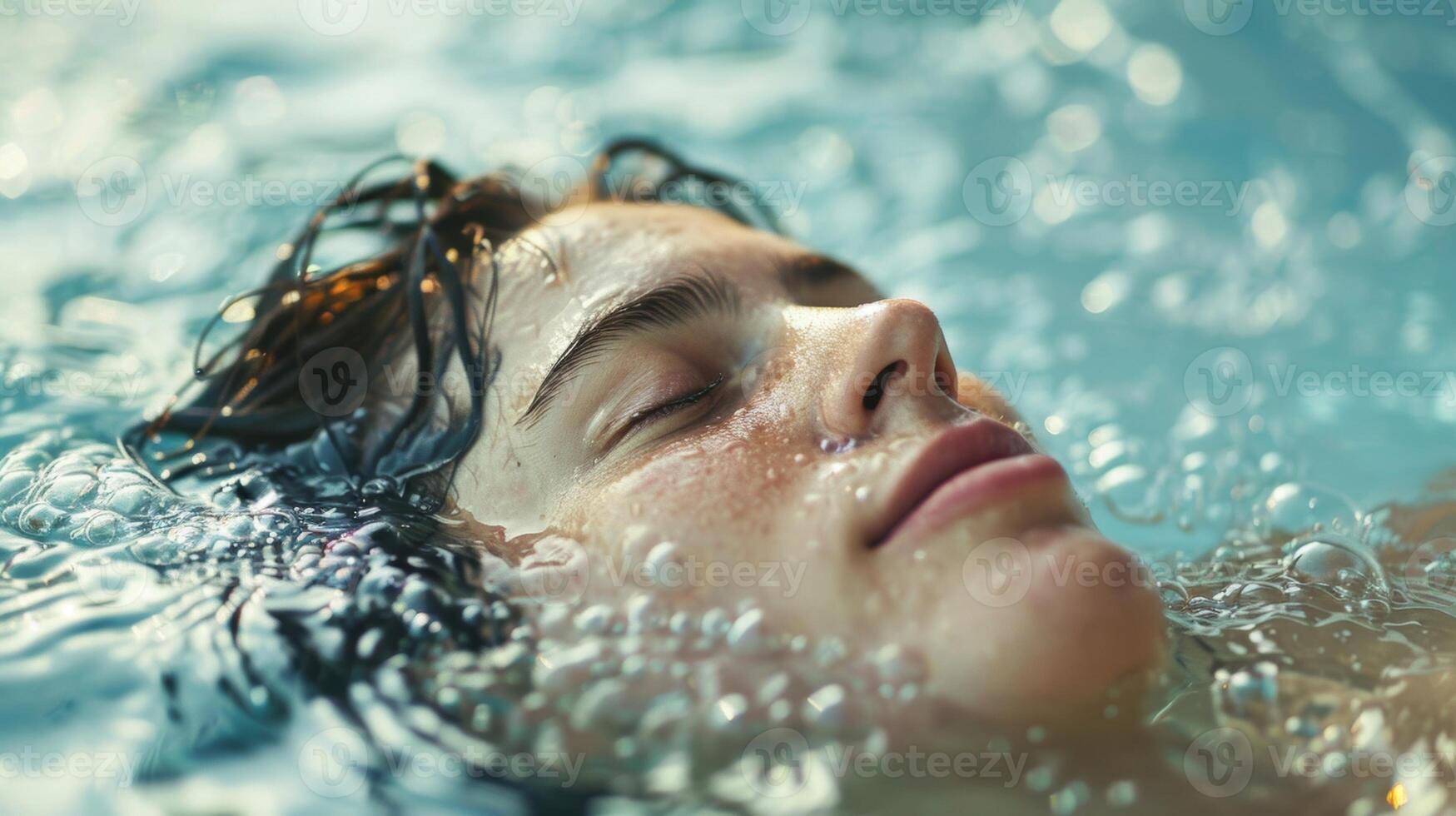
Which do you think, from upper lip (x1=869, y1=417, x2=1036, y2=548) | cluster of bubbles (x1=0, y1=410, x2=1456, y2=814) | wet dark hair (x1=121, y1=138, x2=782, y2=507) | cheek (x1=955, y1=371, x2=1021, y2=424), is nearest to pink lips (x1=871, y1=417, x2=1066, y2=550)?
upper lip (x1=869, y1=417, x2=1036, y2=548)

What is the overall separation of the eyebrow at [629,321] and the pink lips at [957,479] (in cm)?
29

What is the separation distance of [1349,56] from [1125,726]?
8.81 ft

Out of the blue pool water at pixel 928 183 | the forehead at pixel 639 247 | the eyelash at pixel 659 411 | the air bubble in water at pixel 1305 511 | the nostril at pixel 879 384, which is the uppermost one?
the forehead at pixel 639 247

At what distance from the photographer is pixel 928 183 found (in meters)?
2.71

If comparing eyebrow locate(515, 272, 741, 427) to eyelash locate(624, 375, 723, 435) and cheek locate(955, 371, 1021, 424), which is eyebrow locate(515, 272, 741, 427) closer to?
eyelash locate(624, 375, 723, 435)

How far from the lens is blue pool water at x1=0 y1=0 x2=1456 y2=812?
1928 millimetres

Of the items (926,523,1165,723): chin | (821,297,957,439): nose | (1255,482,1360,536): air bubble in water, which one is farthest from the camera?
(1255,482,1360,536): air bubble in water

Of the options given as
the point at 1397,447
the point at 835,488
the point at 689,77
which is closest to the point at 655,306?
the point at 835,488

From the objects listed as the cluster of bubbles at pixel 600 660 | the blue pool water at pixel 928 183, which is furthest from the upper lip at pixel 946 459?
the blue pool water at pixel 928 183

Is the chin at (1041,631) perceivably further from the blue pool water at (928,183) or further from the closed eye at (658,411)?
the blue pool water at (928,183)

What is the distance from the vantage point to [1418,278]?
2457 mm

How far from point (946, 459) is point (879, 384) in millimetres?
105

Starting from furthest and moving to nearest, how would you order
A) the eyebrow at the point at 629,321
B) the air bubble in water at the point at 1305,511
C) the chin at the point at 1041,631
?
1. the air bubble in water at the point at 1305,511
2. the eyebrow at the point at 629,321
3. the chin at the point at 1041,631

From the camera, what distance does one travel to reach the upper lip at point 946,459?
93 cm
